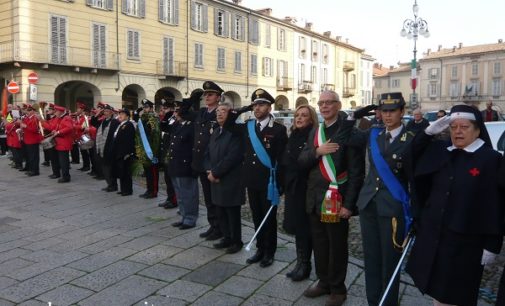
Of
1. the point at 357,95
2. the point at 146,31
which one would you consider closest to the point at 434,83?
the point at 357,95

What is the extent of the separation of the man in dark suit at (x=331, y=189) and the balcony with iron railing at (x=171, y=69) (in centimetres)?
2388

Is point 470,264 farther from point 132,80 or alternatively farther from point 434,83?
point 434,83

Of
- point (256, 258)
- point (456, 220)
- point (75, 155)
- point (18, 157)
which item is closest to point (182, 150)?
point (256, 258)

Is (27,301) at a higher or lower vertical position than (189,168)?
lower

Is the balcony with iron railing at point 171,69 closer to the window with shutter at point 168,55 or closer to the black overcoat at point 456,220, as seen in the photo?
the window with shutter at point 168,55

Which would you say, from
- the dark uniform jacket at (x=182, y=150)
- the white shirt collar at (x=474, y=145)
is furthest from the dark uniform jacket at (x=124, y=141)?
the white shirt collar at (x=474, y=145)

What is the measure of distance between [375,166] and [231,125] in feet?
7.82

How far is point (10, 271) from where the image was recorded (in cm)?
480

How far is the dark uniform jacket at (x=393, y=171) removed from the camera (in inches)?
132

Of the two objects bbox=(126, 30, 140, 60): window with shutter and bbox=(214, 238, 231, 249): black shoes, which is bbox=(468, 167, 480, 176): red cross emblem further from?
bbox=(126, 30, 140, 60): window with shutter

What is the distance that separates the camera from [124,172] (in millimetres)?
9156

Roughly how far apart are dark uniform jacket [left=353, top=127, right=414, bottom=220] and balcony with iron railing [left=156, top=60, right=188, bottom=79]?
24546mm

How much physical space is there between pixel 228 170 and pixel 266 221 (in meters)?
0.79

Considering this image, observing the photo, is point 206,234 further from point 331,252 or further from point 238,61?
point 238,61
